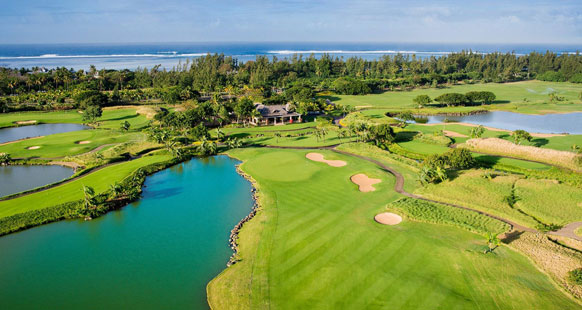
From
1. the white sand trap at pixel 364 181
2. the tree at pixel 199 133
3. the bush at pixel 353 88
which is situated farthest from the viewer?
the bush at pixel 353 88

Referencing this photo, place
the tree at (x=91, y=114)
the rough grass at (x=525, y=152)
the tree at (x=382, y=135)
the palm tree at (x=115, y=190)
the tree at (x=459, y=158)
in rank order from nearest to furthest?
the palm tree at (x=115, y=190) < the tree at (x=459, y=158) < the rough grass at (x=525, y=152) < the tree at (x=382, y=135) < the tree at (x=91, y=114)

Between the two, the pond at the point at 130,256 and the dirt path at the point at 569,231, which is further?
the dirt path at the point at 569,231

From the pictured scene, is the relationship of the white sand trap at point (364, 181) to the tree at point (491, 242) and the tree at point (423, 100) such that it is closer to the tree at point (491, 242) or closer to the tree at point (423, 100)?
the tree at point (491, 242)

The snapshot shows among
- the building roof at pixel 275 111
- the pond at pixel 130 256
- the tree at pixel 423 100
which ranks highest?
the tree at pixel 423 100

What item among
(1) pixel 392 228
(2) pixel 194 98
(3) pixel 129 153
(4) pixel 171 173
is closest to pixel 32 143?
(3) pixel 129 153

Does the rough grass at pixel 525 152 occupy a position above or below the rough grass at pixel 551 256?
above

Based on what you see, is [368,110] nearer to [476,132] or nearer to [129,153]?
[476,132]

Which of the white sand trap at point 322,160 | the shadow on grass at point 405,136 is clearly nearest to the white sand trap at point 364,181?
the white sand trap at point 322,160
